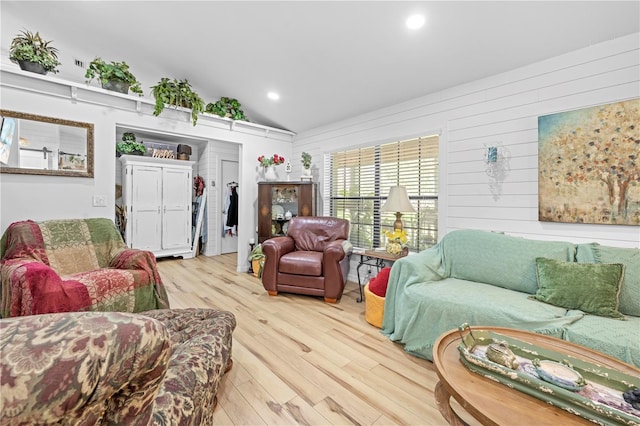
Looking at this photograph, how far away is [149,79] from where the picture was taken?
3.90m

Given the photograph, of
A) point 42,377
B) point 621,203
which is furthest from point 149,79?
point 621,203

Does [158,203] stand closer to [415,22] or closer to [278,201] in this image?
[278,201]

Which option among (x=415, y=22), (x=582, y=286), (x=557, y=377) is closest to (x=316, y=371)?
(x=557, y=377)

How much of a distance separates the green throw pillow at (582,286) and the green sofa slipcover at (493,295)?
0.06m

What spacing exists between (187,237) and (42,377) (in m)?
5.50

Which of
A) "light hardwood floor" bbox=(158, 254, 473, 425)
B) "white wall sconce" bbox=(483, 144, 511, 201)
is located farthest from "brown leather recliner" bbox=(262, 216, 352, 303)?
"white wall sconce" bbox=(483, 144, 511, 201)

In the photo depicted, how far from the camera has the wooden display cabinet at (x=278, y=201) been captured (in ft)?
14.1

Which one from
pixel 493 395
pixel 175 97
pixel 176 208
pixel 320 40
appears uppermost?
pixel 320 40

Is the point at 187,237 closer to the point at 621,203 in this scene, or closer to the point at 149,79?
the point at 149,79

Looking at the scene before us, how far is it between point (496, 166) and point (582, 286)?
1.25 m

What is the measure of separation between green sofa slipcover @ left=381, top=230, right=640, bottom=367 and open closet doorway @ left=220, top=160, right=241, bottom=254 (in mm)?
4223

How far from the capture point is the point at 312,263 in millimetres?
3119

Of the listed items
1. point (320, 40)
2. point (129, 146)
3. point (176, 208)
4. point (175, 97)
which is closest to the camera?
point (320, 40)

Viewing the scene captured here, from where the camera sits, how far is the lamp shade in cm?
290
